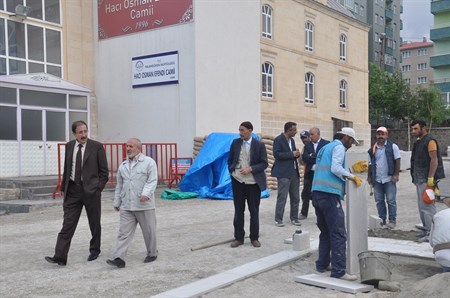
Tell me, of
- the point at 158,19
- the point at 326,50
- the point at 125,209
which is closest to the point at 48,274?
the point at 125,209

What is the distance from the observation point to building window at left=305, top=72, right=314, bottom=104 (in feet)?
93.5

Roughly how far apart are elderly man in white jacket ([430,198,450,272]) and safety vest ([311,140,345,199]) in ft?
3.49

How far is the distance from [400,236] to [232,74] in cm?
1237

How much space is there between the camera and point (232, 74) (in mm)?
19438

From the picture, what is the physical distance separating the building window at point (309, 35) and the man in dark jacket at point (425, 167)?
21.3m

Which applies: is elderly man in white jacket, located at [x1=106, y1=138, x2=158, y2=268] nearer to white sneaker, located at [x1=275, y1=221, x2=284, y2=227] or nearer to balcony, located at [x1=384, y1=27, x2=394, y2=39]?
white sneaker, located at [x1=275, y1=221, x2=284, y2=227]

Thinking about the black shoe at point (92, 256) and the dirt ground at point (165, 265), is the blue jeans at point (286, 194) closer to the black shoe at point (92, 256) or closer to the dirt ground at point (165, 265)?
the dirt ground at point (165, 265)

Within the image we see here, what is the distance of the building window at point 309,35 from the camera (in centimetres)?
2850

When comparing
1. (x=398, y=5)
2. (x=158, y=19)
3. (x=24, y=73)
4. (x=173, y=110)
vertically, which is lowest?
(x=173, y=110)

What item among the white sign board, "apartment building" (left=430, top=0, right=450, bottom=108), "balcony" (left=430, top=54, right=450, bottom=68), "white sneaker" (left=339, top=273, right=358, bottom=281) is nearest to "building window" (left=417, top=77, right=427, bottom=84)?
"apartment building" (left=430, top=0, right=450, bottom=108)

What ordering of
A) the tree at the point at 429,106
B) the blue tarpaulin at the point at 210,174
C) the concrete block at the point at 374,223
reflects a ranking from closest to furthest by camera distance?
the concrete block at the point at 374,223 → the blue tarpaulin at the point at 210,174 → the tree at the point at 429,106

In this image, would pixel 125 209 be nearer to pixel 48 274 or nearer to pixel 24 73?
pixel 48 274

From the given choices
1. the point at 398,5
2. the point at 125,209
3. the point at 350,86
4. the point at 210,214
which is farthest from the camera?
the point at 398,5

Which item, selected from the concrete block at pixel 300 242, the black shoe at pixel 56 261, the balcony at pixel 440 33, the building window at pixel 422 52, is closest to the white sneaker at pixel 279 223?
the concrete block at pixel 300 242
